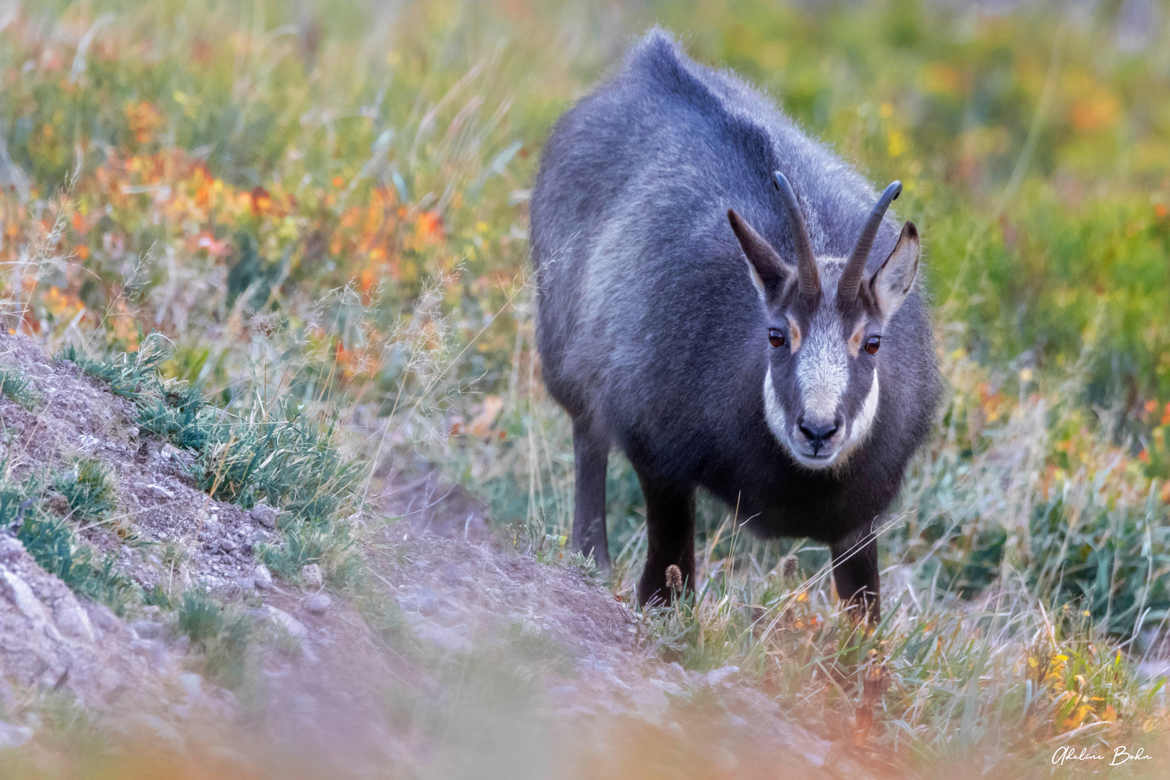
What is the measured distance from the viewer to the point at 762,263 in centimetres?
524

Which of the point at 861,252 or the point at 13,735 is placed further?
the point at 861,252

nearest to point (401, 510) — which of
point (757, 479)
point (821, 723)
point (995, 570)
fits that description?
point (757, 479)

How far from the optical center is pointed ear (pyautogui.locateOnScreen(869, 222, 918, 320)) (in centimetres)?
516

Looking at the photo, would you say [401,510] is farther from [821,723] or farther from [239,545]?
[821,723]

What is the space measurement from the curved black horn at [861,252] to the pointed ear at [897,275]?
0.11 metres

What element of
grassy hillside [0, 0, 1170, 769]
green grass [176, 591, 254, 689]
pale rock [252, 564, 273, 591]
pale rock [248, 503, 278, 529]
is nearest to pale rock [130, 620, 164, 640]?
green grass [176, 591, 254, 689]

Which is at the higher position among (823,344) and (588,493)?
(823,344)

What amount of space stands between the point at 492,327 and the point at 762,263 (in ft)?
9.74

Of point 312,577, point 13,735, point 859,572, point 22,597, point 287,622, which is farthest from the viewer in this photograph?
point 859,572

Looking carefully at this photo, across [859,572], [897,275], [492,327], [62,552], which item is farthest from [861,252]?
[492,327]

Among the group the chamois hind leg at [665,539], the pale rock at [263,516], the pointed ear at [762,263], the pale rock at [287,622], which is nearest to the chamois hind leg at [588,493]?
the chamois hind leg at [665,539]

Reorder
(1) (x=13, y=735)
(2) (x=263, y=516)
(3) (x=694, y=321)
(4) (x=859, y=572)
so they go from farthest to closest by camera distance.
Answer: (4) (x=859, y=572), (3) (x=694, y=321), (2) (x=263, y=516), (1) (x=13, y=735)

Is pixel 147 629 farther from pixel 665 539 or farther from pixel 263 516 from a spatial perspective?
pixel 665 539

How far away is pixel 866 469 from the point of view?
5.46 m
